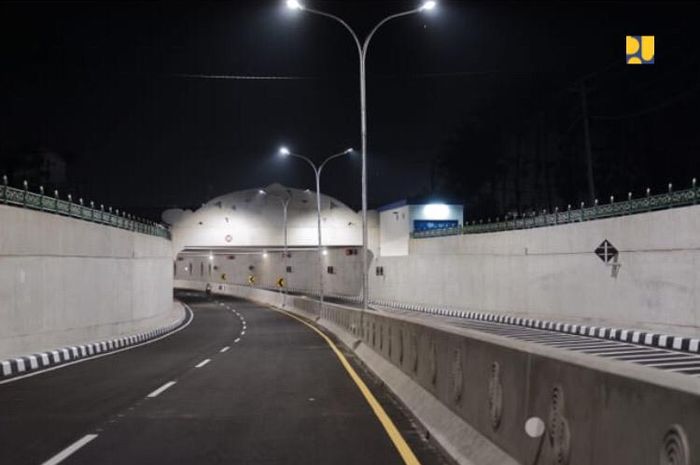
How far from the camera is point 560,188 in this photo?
226ft

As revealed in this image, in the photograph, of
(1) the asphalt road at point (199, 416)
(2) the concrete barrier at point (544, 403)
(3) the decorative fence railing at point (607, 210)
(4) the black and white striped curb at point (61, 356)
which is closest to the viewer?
(2) the concrete barrier at point (544, 403)

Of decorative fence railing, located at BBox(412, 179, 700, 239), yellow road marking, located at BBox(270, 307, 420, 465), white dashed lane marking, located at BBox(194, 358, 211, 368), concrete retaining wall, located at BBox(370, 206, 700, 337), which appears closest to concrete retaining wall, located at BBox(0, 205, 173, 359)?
white dashed lane marking, located at BBox(194, 358, 211, 368)

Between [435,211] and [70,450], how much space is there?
210 feet

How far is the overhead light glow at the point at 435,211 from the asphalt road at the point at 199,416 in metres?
52.1

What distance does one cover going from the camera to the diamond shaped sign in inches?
1095

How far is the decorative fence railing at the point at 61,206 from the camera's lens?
20.7 meters

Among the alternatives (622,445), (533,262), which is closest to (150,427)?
(622,445)

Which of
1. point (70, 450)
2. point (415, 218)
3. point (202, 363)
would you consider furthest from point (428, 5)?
point (415, 218)

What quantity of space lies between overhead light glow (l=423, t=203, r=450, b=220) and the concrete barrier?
196 ft

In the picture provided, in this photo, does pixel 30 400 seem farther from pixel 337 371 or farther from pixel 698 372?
pixel 698 372

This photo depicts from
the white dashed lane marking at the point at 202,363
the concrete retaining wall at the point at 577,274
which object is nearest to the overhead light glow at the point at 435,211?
the concrete retaining wall at the point at 577,274

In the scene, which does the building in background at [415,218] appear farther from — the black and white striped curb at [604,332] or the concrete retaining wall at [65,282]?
the concrete retaining wall at [65,282]

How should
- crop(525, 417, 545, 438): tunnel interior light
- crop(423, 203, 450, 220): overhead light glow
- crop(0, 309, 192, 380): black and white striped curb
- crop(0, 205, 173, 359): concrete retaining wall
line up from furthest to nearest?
crop(423, 203, 450, 220): overhead light glow, crop(0, 205, 173, 359): concrete retaining wall, crop(0, 309, 192, 380): black and white striped curb, crop(525, 417, 545, 438): tunnel interior light

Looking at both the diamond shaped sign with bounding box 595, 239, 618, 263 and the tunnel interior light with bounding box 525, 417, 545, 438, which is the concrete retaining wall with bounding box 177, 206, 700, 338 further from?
the tunnel interior light with bounding box 525, 417, 545, 438
